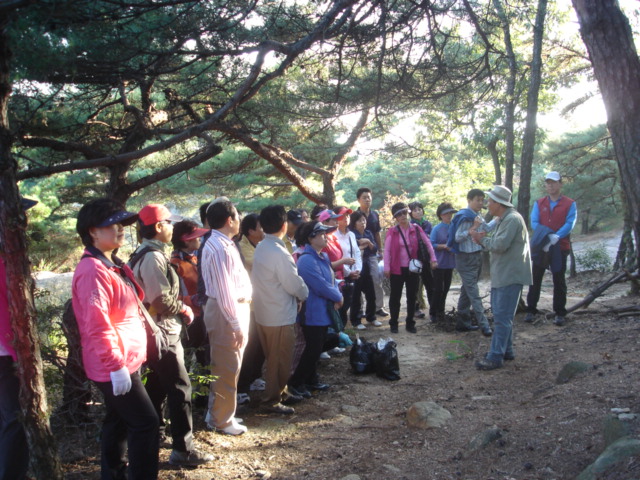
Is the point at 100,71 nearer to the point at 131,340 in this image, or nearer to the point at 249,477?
the point at 131,340

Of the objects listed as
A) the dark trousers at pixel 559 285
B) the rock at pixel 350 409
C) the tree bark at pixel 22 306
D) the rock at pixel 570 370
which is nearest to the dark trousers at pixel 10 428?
the tree bark at pixel 22 306

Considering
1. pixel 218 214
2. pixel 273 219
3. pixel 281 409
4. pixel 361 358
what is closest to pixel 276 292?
pixel 273 219

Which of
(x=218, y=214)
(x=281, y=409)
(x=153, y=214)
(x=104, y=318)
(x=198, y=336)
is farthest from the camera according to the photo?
(x=198, y=336)

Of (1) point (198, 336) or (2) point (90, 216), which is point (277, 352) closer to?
(1) point (198, 336)

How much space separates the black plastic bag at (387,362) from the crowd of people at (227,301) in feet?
2.14

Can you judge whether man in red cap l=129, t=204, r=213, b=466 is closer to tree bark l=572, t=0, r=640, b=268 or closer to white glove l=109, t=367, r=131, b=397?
white glove l=109, t=367, r=131, b=397

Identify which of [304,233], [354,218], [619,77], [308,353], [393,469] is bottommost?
[393,469]

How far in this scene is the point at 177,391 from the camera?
12.0ft

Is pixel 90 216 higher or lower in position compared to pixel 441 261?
higher

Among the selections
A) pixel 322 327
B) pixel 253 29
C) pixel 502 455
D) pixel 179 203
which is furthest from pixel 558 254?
pixel 179 203

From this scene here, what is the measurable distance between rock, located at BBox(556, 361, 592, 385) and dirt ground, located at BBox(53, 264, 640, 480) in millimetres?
106

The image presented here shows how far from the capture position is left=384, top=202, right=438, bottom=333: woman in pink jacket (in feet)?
25.7

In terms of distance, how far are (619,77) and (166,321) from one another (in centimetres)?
371

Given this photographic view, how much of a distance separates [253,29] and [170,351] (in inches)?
163
